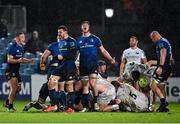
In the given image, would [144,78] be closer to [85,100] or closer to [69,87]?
[85,100]

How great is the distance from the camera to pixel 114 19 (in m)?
49.6

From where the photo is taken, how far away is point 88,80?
2492 centimetres

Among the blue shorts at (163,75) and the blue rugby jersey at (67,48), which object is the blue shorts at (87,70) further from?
the blue shorts at (163,75)

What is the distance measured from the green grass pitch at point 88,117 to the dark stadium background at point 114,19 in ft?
35.4

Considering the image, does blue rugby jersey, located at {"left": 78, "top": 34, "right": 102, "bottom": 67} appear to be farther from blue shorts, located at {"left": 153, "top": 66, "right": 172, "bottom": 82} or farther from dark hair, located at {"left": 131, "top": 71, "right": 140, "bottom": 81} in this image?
blue shorts, located at {"left": 153, "top": 66, "right": 172, "bottom": 82}

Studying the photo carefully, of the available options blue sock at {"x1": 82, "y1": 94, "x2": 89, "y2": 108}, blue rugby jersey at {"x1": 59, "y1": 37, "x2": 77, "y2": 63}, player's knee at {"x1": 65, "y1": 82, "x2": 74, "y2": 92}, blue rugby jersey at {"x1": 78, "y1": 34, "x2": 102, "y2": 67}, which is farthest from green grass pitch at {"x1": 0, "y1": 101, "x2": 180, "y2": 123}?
blue rugby jersey at {"x1": 78, "y1": 34, "x2": 102, "y2": 67}

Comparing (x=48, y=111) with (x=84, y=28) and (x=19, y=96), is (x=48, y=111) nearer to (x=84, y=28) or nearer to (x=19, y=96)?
(x=84, y=28)

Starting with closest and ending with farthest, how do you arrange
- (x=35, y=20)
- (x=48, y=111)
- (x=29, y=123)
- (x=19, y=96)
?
(x=29, y=123), (x=48, y=111), (x=19, y=96), (x=35, y=20)

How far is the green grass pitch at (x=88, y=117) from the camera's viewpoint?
68.6 feet

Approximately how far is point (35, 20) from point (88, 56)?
18.4 m

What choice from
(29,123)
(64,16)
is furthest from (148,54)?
(29,123)

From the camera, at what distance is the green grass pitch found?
20906 millimetres

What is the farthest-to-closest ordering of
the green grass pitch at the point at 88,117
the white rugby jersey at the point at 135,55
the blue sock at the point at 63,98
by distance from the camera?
the white rugby jersey at the point at 135,55
the blue sock at the point at 63,98
the green grass pitch at the point at 88,117

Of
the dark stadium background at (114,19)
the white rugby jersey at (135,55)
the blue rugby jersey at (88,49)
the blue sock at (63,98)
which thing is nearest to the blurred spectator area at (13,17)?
the dark stadium background at (114,19)
